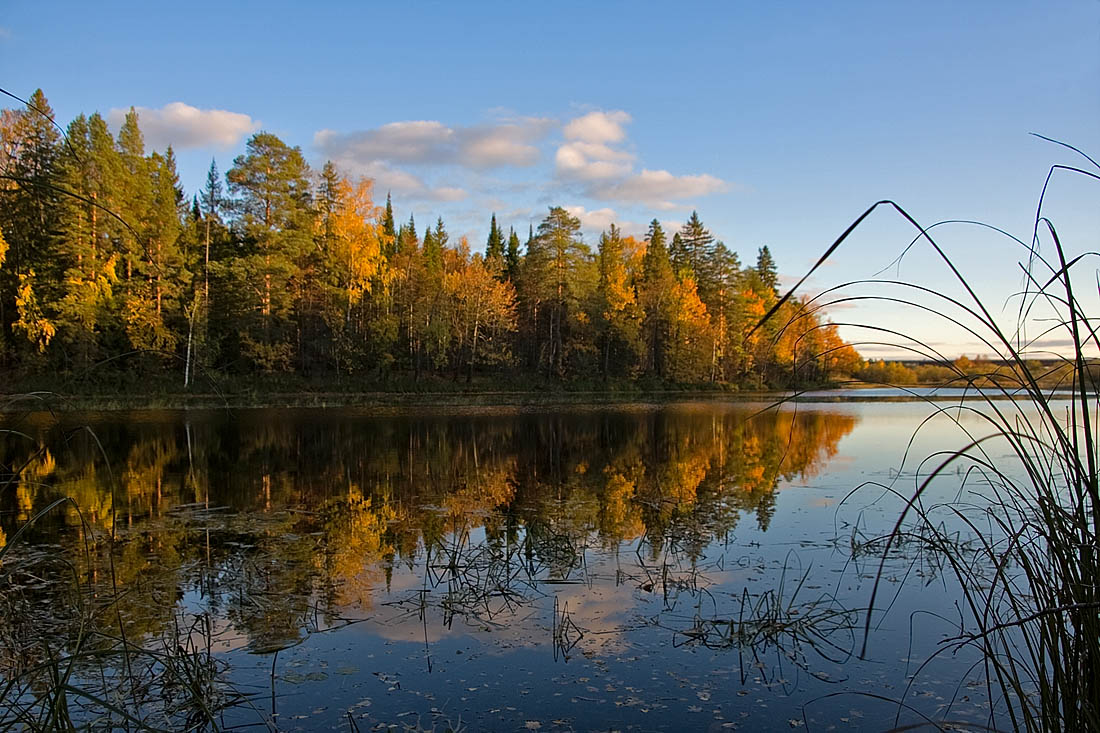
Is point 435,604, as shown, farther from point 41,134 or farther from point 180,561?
point 41,134

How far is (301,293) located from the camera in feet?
129

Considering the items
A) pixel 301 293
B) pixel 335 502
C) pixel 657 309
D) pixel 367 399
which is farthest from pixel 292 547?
pixel 657 309

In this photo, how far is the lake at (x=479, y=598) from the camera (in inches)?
170

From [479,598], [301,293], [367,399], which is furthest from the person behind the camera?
[301,293]

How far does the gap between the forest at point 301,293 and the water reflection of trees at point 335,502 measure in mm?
7492

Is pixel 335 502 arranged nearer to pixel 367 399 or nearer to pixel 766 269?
pixel 367 399

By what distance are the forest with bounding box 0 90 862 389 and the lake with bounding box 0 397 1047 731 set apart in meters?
13.0

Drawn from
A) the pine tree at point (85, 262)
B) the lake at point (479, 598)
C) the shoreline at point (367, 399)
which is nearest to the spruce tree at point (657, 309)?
the shoreline at point (367, 399)

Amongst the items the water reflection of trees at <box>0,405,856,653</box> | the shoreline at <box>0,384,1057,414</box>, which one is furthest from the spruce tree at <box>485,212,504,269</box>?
the water reflection of trees at <box>0,405,856,653</box>

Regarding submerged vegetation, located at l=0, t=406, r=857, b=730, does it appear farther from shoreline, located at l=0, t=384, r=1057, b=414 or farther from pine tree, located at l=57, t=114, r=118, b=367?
pine tree, located at l=57, t=114, r=118, b=367

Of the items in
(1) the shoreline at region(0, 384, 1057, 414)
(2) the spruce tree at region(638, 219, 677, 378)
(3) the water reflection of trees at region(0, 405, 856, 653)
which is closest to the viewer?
(3) the water reflection of trees at region(0, 405, 856, 653)

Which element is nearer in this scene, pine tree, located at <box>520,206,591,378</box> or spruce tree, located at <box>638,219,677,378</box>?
pine tree, located at <box>520,206,591,378</box>

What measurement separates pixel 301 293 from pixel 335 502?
3095cm

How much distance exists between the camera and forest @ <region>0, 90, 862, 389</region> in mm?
31125
